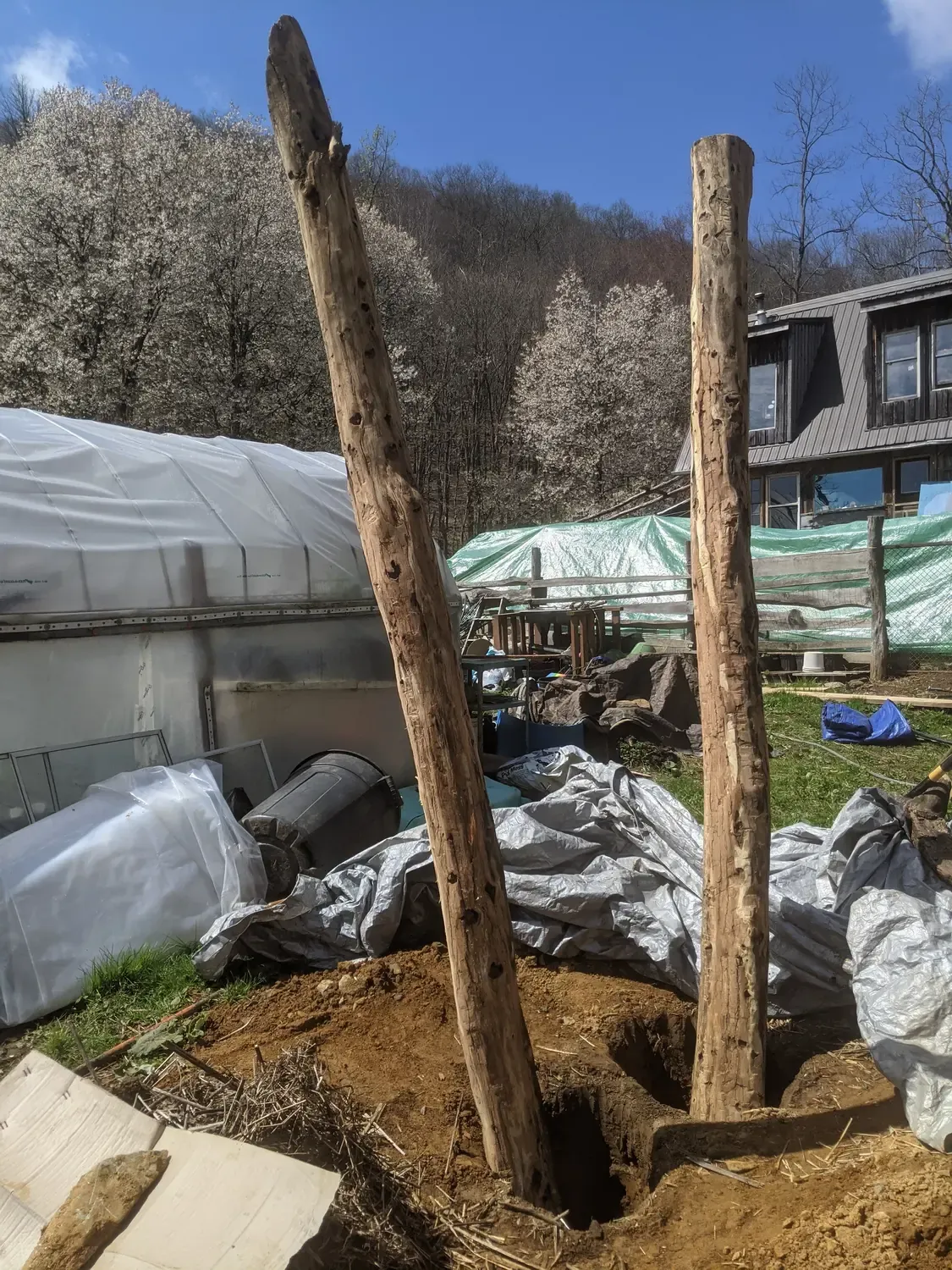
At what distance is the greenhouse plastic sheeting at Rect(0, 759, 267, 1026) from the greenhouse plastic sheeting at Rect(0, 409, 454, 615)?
135 centimetres

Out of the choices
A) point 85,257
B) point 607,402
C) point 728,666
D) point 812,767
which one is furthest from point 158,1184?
point 607,402

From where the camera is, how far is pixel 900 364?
20.2 m

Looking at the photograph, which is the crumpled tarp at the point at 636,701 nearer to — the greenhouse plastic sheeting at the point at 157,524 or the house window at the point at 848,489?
the greenhouse plastic sheeting at the point at 157,524

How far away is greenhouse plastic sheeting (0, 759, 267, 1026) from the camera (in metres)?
3.99

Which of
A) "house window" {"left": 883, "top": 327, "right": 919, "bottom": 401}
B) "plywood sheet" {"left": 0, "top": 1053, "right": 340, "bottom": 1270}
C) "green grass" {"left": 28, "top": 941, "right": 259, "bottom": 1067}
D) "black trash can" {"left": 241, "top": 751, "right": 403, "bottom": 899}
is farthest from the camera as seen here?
"house window" {"left": 883, "top": 327, "right": 919, "bottom": 401}

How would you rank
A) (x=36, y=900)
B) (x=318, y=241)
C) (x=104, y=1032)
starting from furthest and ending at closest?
(x=36, y=900), (x=104, y=1032), (x=318, y=241)

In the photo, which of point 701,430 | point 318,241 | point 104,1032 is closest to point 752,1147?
point 701,430

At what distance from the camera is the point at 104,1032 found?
12.2 feet

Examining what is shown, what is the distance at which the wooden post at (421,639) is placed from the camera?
2410mm

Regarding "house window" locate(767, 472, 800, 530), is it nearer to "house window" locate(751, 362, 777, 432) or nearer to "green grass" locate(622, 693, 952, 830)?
"house window" locate(751, 362, 777, 432)

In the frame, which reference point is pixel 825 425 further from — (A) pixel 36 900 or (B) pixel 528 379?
(A) pixel 36 900

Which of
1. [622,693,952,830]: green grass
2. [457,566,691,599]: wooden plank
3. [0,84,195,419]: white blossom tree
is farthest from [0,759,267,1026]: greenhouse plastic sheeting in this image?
[0,84,195,419]: white blossom tree

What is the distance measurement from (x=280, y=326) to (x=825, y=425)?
1343 centimetres

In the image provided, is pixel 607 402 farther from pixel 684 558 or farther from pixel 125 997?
pixel 125 997
